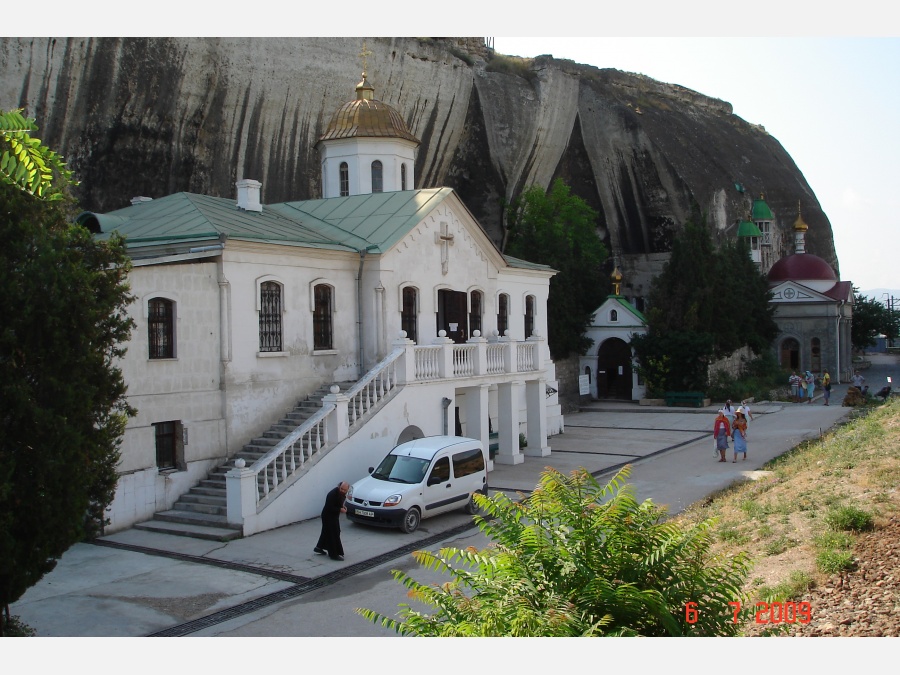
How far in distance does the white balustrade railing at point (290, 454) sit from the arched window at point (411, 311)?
5219mm

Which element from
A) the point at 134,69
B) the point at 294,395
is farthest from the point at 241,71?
the point at 294,395

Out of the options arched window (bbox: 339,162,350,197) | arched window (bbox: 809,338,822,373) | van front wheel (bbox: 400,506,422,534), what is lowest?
van front wheel (bbox: 400,506,422,534)

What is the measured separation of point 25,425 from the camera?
31.6 ft

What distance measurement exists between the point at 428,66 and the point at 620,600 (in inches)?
1607

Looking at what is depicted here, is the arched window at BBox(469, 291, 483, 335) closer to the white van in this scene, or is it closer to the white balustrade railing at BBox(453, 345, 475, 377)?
the white balustrade railing at BBox(453, 345, 475, 377)

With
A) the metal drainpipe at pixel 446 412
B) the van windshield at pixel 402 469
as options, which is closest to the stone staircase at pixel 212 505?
the van windshield at pixel 402 469

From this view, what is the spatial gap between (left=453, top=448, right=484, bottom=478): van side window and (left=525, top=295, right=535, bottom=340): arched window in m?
12.0

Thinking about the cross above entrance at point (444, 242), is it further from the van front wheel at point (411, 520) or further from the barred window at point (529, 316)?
the van front wheel at point (411, 520)

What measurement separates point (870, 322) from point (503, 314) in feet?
152

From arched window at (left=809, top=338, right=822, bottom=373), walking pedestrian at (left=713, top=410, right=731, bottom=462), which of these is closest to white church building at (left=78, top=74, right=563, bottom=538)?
walking pedestrian at (left=713, top=410, right=731, bottom=462)

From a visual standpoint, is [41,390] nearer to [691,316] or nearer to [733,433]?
[733,433]

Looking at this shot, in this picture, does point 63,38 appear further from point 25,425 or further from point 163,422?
point 25,425

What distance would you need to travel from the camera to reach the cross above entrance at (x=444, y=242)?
2408cm

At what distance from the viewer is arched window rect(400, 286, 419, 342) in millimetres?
23516
